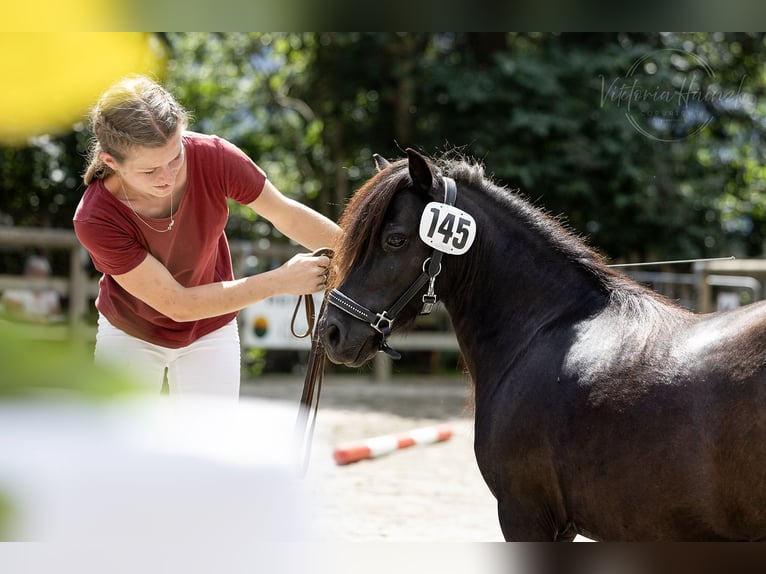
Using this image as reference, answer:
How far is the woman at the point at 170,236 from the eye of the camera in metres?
2.77

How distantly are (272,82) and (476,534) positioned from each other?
12.3 meters

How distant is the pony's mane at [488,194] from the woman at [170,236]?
313 millimetres

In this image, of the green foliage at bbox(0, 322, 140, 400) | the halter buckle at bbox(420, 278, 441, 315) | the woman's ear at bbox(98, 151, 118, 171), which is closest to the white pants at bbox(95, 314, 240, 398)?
the woman's ear at bbox(98, 151, 118, 171)

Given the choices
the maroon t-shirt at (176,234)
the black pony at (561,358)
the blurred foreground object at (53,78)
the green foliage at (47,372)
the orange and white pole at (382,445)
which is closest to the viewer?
the green foliage at (47,372)

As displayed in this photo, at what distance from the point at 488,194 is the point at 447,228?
279 mm

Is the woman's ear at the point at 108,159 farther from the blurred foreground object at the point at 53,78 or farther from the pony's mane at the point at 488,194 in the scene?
the blurred foreground object at the point at 53,78

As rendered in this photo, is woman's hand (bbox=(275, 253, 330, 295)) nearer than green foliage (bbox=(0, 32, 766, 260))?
Yes

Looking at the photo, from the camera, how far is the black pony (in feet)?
7.23

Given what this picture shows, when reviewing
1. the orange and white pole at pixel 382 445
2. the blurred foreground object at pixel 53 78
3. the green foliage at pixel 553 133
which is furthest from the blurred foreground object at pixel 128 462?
the green foliage at pixel 553 133

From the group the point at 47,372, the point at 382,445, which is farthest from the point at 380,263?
the point at 382,445

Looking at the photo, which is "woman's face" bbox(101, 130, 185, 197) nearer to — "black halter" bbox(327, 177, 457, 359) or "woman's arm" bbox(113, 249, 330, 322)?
"woman's arm" bbox(113, 249, 330, 322)

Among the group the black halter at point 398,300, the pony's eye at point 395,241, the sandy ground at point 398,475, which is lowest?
the sandy ground at point 398,475

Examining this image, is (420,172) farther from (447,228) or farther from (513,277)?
(513,277)

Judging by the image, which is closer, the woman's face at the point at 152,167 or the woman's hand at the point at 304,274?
the woman's face at the point at 152,167
